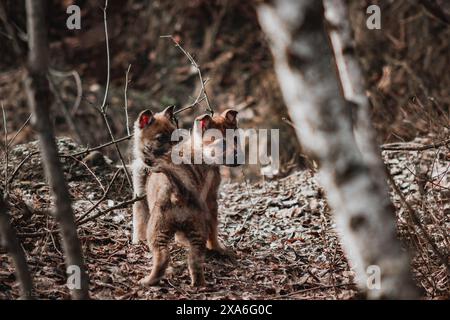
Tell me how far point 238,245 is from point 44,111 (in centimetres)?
359

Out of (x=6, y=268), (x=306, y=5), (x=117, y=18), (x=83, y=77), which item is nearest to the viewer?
(x=306, y=5)

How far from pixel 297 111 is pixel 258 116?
11.4 meters

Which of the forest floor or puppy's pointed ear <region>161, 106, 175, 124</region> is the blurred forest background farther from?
puppy's pointed ear <region>161, 106, 175, 124</region>

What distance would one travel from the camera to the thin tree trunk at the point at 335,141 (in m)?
3.80

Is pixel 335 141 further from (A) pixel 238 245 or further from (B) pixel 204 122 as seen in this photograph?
(A) pixel 238 245

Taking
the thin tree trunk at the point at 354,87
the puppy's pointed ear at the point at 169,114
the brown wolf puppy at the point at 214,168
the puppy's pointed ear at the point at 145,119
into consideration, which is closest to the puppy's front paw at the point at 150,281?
the brown wolf puppy at the point at 214,168

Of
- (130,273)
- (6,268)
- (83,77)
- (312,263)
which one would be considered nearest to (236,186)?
(312,263)

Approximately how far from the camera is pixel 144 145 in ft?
21.5

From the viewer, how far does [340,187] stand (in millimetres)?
3844

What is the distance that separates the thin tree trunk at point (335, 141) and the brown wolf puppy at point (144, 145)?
2.83m

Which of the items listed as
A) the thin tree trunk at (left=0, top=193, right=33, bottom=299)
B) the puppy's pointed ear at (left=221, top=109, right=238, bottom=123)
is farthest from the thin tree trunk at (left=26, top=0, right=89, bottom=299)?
the puppy's pointed ear at (left=221, top=109, right=238, bottom=123)

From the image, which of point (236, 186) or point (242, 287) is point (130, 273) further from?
point (236, 186)
